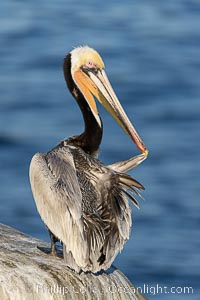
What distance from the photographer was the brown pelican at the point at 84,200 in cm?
936

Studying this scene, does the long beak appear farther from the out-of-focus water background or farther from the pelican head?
the out-of-focus water background

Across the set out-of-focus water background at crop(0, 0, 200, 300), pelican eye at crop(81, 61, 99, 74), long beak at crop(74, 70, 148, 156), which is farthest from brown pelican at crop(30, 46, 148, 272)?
out-of-focus water background at crop(0, 0, 200, 300)

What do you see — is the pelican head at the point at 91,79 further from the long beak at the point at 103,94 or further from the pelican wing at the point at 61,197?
the pelican wing at the point at 61,197

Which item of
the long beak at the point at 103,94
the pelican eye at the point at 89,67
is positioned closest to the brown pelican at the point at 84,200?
the long beak at the point at 103,94

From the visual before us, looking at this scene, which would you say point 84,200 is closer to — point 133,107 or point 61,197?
point 61,197

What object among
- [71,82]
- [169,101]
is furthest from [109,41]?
[71,82]

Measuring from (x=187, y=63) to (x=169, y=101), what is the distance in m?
1.87

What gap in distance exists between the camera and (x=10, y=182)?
16031mm

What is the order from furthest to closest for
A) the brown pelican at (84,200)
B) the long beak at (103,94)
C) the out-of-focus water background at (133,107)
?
the out-of-focus water background at (133,107) < the long beak at (103,94) < the brown pelican at (84,200)

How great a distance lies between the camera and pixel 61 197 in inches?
375

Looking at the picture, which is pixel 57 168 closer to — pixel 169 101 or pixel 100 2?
pixel 169 101

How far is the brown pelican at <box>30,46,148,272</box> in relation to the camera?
9359mm

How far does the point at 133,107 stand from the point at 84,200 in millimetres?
8523

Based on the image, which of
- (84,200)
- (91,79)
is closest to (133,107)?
(91,79)
